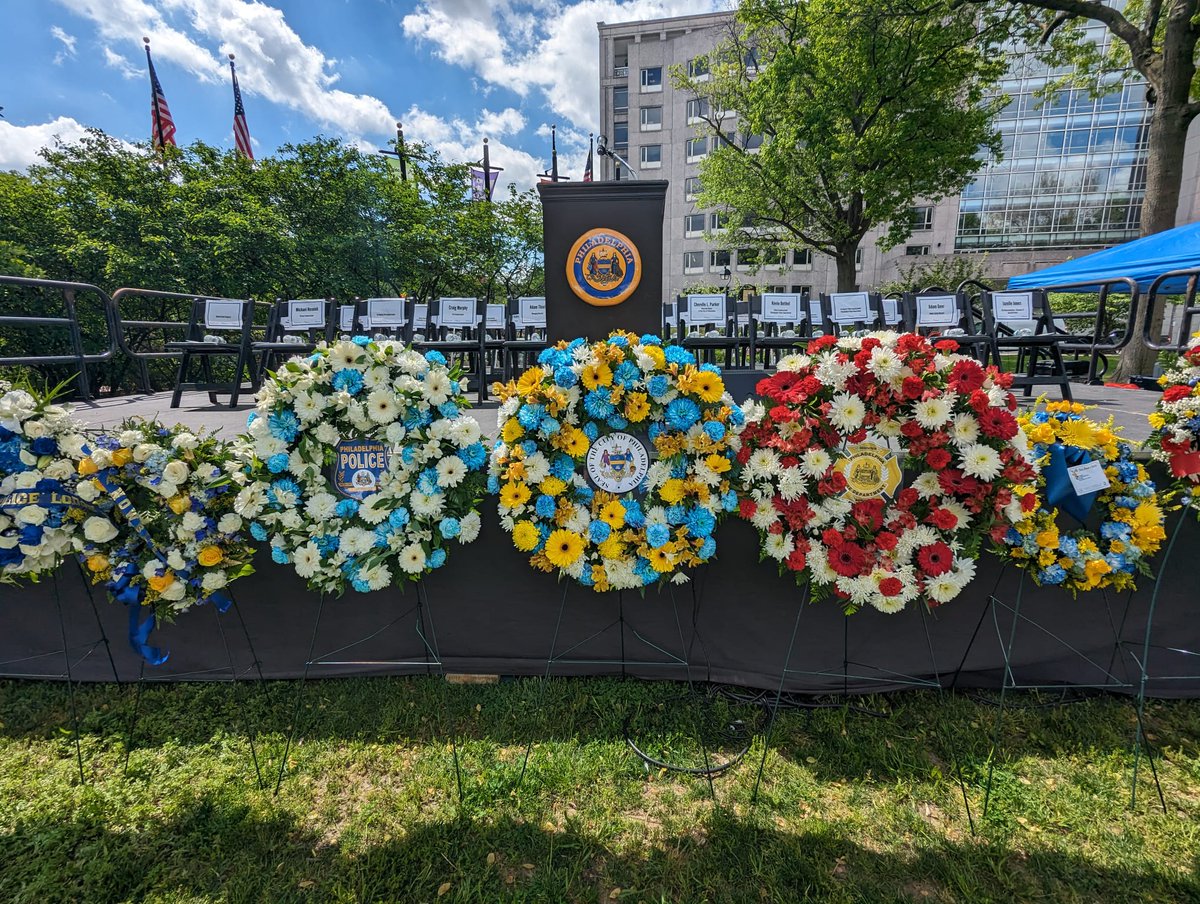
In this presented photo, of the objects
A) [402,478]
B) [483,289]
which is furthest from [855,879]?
[483,289]

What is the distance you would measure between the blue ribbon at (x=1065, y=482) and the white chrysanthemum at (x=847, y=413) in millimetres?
945

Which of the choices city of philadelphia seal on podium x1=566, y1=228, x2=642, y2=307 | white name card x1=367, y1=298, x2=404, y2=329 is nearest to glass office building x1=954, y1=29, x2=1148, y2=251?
white name card x1=367, y1=298, x2=404, y2=329

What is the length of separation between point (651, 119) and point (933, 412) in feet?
143

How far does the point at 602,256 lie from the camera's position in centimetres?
302

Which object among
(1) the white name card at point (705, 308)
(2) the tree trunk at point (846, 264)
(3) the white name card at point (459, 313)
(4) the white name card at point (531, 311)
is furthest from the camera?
(2) the tree trunk at point (846, 264)

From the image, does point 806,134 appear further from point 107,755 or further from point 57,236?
point 57,236

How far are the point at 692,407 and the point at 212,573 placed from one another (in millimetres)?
2172

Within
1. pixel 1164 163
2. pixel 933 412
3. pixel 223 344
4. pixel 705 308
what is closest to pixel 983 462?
pixel 933 412

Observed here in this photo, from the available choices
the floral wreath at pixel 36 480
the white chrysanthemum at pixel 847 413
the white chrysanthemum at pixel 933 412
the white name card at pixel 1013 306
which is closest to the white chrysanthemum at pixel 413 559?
the floral wreath at pixel 36 480

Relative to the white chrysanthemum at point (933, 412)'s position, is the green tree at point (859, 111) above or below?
above

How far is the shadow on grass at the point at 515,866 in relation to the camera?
1711mm

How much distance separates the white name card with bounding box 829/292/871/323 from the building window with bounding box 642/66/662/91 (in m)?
39.9

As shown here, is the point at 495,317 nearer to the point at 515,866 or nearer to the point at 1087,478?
the point at 515,866

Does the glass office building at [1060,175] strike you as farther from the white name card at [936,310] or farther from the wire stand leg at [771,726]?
the wire stand leg at [771,726]
